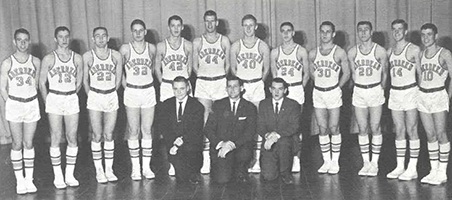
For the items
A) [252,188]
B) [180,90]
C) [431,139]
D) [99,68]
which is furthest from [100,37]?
[431,139]

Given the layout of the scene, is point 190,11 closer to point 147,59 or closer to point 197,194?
point 147,59

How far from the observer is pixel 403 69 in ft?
18.7

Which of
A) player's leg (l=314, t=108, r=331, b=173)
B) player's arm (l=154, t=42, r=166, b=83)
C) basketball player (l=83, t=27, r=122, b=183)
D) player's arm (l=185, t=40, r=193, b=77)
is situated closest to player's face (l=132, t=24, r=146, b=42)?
basketball player (l=83, t=27, r=122, b=183)

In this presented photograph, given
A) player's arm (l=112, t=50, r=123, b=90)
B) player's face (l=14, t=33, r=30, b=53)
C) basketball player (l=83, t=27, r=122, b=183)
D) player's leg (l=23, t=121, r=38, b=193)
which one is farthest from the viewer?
player's arm (l=112, t=50, r=123, b=90)

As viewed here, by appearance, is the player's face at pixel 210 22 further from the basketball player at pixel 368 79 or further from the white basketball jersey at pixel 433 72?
the white basketball jersey at pixel 433 72

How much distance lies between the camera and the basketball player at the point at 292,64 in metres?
6.20

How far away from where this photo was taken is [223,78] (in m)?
6.39

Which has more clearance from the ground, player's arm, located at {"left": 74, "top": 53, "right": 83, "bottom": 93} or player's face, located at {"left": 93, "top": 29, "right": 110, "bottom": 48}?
player's face, located at {"left": 93, "top": 29, "right": 110, "bottom": 48}

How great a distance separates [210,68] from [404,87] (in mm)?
2001

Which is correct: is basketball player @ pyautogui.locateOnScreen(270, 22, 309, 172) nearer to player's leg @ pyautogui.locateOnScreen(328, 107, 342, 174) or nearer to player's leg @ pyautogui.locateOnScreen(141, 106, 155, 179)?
player's leg @ pyautogui.locateOnScreen(328, 107, 342, 174)

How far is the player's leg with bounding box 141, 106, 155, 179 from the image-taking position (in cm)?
596

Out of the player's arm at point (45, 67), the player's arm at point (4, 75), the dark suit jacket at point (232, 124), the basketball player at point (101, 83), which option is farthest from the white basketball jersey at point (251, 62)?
the player's arm at point (4, 75)

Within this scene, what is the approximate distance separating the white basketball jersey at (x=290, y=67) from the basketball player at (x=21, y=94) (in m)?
2.43

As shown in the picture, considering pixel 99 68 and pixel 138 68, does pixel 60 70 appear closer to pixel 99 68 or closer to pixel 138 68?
pixel 99 68
